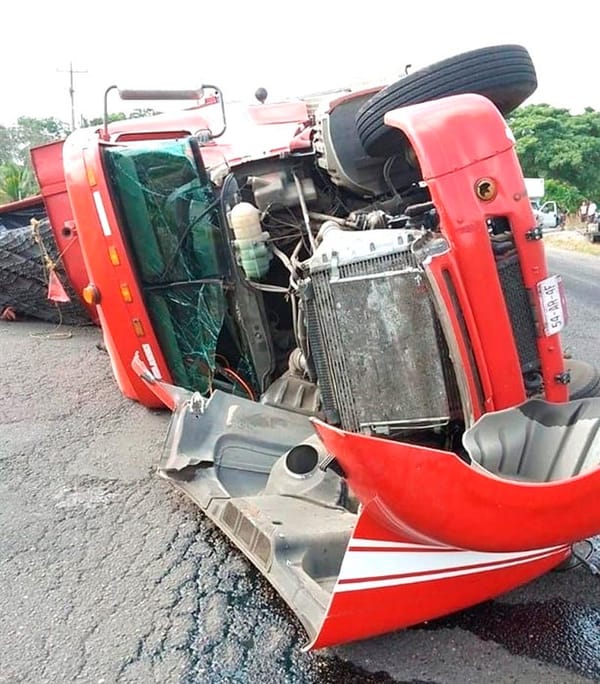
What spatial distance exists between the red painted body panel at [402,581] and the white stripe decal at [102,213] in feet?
7.29

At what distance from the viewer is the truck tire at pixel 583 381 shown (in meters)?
2.85

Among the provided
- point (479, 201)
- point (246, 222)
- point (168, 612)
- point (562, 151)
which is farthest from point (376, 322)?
point (562, 151)

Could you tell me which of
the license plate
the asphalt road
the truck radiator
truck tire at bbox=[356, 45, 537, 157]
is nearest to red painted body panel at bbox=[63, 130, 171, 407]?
the asphalt road

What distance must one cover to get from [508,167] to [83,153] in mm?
2173

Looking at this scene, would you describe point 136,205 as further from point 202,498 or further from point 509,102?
point 509,102

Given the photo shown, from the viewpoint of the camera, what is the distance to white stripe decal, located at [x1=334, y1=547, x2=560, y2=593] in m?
2.05

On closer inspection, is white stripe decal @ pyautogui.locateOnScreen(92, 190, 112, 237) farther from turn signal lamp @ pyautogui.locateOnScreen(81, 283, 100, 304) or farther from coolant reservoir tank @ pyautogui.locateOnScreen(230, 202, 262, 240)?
coolant reservoir tank @ pyautogui.locateOnScreen(230, 202, 262, 240)

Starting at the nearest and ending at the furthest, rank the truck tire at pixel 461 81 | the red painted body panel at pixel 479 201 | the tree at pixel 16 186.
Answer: the red painted body panel at pixel 479 201
the truck tire at pixel 461 81
the tree at pixel 16 186

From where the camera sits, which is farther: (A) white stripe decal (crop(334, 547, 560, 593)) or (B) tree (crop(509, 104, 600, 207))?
(B) tree (crop(509, 104, 600, 207))

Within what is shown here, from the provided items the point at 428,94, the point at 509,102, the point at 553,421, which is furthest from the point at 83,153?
the point at 553,421

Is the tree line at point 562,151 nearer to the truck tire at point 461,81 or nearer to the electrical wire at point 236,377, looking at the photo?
the electrical wire at point 236,377

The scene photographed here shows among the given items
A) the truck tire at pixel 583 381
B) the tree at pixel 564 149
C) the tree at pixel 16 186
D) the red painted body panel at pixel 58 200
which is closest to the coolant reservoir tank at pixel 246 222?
the truck tire at pixel 583 381

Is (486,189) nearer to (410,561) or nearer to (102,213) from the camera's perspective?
(410,561)

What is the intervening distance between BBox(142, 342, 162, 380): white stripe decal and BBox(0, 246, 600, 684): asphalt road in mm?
443
